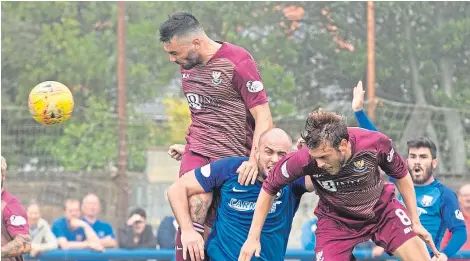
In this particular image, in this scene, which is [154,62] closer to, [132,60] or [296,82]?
[132,60]

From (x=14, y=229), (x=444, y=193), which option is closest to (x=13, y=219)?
(x=14, y=229)

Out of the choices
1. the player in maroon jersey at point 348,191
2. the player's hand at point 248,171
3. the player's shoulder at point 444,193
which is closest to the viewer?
the player in maroon jersey at point 348,191

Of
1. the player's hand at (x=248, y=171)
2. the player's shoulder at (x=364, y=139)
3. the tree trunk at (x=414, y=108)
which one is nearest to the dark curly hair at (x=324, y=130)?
the player's shoulder at (x=364, y=139)

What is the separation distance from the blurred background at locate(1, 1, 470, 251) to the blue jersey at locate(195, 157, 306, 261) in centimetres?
616

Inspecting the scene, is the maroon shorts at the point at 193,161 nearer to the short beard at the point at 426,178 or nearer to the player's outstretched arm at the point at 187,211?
the player's outstretched arm at the point at 187,211

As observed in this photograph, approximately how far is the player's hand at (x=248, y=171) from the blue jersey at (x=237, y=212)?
0.10m

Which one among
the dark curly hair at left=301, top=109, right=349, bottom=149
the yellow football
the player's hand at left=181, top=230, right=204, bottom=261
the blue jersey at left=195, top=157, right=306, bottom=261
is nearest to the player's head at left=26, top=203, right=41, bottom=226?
the yellow football

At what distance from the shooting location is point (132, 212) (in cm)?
1270

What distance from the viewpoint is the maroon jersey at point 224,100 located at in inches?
301

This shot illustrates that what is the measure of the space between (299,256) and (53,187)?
4395 mm

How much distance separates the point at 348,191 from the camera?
7.28m

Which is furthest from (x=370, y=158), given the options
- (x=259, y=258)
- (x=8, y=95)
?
(x=8, y=95)

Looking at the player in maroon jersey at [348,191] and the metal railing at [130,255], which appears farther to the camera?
the metal railing at [130,255]

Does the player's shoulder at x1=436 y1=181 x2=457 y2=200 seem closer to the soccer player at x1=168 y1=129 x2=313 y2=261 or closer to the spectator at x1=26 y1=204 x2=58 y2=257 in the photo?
the soccer player at x1=168 y1=129 x2=313 y2=261
